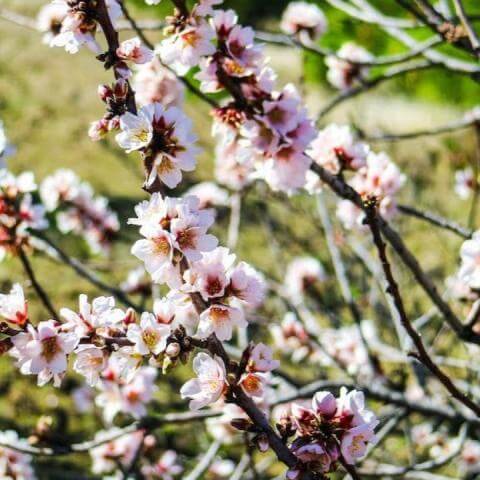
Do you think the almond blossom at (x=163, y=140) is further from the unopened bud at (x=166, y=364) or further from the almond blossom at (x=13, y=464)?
the almond blossom at (x=13, y=464)

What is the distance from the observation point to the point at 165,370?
0.79 metres

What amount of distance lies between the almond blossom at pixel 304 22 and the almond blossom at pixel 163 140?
1013mm

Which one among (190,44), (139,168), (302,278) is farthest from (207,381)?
(139,168)

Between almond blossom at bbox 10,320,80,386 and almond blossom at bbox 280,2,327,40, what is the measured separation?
124 cm

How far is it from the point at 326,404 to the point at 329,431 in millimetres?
35

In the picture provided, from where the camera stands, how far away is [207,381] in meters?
0.80

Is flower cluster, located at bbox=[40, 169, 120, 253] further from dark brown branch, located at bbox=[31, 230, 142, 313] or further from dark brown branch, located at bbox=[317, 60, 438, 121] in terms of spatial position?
dark brown branch, located at bbox=[317, 60, 438, 121]

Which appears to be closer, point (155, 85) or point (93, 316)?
point (93, 316)

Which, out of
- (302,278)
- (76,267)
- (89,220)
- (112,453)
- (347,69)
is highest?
(347,69)

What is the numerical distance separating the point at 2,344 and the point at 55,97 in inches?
183

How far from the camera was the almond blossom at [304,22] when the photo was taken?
173 cm

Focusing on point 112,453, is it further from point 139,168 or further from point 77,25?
point 139,168

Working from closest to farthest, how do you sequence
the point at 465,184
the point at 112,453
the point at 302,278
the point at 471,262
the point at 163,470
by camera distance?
1. the point at 471,262
2. the point at 112,453
3. the point at 163,470
4. the point at 465,184
5. the point at 302,278

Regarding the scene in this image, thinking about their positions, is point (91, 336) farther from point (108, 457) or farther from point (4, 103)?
point (4, 103)
